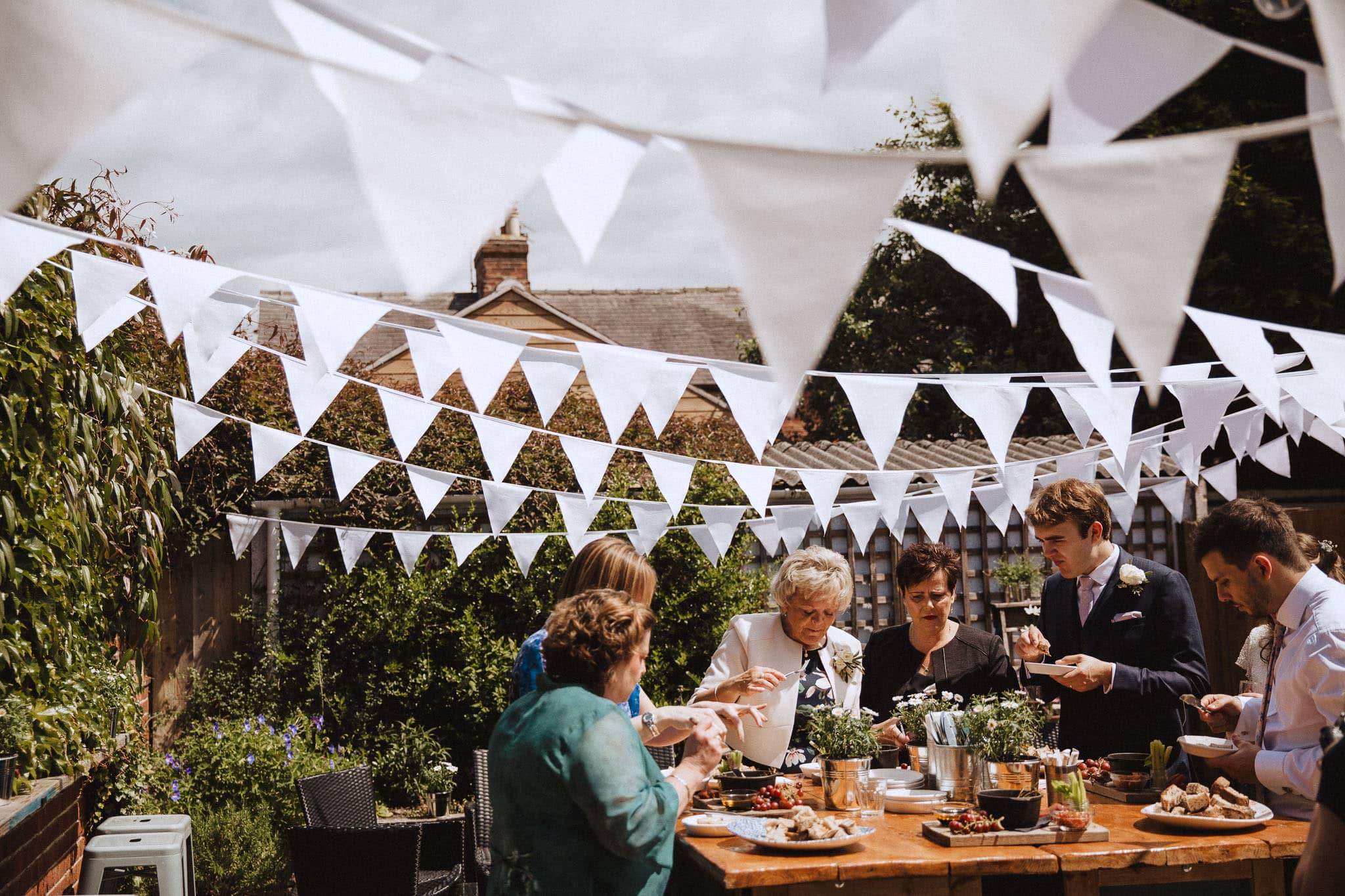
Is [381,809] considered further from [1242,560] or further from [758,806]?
[1242,560]

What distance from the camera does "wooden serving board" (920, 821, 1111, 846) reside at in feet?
8.77

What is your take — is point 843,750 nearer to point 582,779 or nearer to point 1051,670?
point 1051,670

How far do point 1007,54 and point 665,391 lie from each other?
2396 mm

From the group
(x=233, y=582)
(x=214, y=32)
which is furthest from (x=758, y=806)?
(x=233, y=582)

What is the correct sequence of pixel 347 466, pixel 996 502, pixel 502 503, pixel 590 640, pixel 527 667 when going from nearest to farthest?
pixel 590 640, pixel 527 667, pixel 347 466, pixel 502 503, pixel 996 502

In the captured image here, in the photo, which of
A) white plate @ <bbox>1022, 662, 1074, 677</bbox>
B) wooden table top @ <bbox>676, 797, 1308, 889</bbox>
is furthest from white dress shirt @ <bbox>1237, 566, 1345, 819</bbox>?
white plate @ <bbox>1022, 662, 1074, 677</bbox>

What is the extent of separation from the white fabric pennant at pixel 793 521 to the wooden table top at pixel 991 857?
2728 millimetres

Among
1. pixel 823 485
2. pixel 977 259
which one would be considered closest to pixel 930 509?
pixel 823 485

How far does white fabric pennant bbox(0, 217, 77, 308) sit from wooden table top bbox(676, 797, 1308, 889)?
2.05 m

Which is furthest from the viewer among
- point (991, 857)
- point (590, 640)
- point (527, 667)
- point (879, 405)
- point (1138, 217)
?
point (879, 405)

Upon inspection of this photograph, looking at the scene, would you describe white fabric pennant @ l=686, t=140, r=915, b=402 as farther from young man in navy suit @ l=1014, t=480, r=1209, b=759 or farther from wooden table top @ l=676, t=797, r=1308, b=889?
young man in navy suit @ l=1014, t=480, r=1209, b=759

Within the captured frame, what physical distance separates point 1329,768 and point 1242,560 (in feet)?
4.36

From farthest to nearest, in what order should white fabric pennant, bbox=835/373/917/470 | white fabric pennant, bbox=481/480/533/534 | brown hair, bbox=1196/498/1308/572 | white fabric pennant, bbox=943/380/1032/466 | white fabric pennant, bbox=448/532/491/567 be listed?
white fabric pennant, bbox=448/532/491/567
white fabric pennant, bbox=481/480/533/534
white fabric pennant, bbox=943/380/1032/466
white fabric pennant, bbox=835/373/917/470
brown hair, bbox=1196/498/1308/572

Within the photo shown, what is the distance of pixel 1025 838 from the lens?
269 cm
